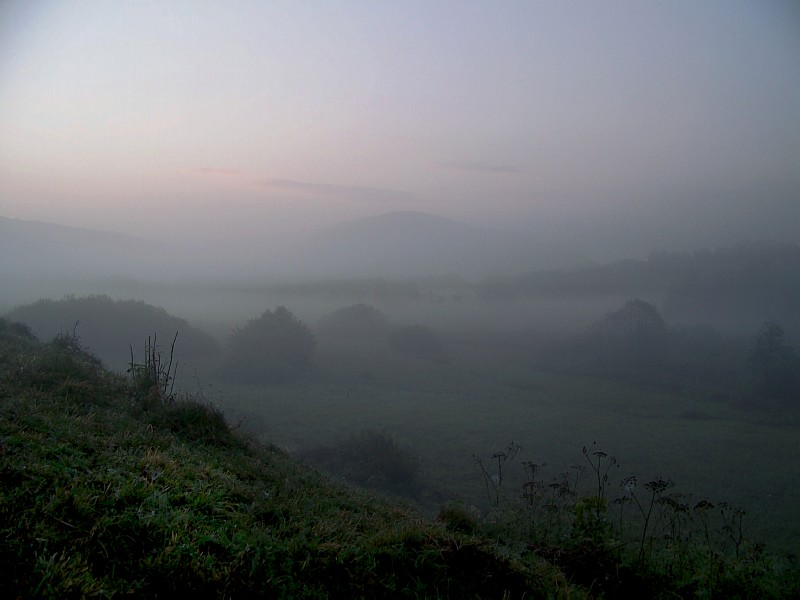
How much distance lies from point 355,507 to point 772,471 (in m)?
23.7

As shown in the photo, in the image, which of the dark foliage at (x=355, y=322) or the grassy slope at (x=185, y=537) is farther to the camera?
the dark foliage at (x=355, y=322)

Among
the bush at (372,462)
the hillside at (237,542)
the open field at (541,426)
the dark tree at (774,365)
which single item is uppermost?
the hillside at (237,542)

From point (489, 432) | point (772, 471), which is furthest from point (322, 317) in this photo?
point (772, 471)

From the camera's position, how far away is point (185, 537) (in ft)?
12.6

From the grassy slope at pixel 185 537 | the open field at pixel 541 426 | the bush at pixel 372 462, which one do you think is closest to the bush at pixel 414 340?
the open field at pixel 541 426

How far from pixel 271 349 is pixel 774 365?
4439cm

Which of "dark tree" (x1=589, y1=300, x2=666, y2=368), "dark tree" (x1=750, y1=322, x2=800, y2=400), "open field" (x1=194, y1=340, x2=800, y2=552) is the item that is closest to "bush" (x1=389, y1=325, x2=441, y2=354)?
"open field" (x1=194, y1=340, x2=800, y2=552)

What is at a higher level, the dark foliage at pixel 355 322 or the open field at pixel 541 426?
the dark foliage at pixel 355 322

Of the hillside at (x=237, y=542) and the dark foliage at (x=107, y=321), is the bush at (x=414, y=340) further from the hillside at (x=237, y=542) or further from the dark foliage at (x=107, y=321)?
the hillside at (x=237, y=542)

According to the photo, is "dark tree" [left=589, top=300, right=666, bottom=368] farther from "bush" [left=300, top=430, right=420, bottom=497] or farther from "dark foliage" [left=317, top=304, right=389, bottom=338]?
"bush" [left=300, top=430, right=420, bottom=497]

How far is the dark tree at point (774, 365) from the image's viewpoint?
4184cm

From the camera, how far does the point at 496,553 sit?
188 inches

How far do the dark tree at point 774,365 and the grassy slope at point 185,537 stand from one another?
46776 millimetres

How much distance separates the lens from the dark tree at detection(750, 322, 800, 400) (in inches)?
1647
